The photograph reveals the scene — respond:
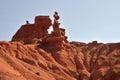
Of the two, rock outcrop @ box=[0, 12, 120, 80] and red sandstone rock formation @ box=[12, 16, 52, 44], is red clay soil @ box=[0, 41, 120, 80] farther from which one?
red sandstone rock formation @ box=[12, 16, 52, 44]

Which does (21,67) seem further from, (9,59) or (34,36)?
(34,36)

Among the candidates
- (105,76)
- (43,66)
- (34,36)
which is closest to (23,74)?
(43,66)

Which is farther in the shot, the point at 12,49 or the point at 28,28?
the point at 28,28

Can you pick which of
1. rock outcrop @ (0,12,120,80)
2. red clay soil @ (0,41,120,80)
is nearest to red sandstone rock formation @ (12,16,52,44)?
rock outcrop @ (0,12,120,80)

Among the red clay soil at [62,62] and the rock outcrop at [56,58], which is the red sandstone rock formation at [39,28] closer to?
the rock outcrop at [56,58]

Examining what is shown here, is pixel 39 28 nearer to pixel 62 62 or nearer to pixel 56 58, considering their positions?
pixel 56 58

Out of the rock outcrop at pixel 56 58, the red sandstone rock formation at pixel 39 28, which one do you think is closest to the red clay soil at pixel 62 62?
the rock outcrop at pixel 56 58

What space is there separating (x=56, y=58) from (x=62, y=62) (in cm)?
165

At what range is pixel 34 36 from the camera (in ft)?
315

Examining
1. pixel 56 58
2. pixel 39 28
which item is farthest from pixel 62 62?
pixel 39 28

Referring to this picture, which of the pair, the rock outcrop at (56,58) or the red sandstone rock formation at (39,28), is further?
the red sandstone rock formation at (39,28)

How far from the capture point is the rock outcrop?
6925 cm

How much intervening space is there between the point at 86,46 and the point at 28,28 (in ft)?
54.2

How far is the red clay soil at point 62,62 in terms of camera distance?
6750cm
